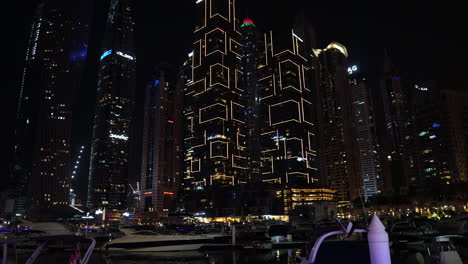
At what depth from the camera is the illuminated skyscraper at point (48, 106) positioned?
521ft

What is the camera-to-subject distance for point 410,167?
179 meters

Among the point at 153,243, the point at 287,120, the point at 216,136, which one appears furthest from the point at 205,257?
the point at 216,136

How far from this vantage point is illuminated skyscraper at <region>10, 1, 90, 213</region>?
159 metres

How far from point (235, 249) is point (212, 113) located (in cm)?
15954

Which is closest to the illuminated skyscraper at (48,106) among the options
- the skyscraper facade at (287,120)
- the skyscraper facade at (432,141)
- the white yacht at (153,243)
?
Result: the skyscraper facade at (287,120)

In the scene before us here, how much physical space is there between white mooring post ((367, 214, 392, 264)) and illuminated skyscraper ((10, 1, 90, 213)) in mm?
174606

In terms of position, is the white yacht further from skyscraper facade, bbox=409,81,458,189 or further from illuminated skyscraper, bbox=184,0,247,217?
illuminated skyscraper, bbox=184,0,247,217

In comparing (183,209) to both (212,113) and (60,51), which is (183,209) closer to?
(212,113)

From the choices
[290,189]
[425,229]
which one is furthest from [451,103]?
[425,229]

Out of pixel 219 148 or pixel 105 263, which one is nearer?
pixel 105 263

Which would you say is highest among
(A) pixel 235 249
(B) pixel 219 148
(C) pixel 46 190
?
(B) pixel 219 148

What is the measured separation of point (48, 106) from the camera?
166 m

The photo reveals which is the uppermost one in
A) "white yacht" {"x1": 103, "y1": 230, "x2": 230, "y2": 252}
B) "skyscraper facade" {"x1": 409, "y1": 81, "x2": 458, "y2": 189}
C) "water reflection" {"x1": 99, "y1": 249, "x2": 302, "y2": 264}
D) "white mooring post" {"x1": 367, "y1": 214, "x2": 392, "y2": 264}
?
"skyscraper facade" {"x1": 409, "y1": 81, "x2": 458, "y2": 189}

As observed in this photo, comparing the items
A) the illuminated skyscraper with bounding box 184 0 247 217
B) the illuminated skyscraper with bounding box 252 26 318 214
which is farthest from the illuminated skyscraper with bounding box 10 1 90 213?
the illuminated skyscraper with bounding box 252 26 318 214
